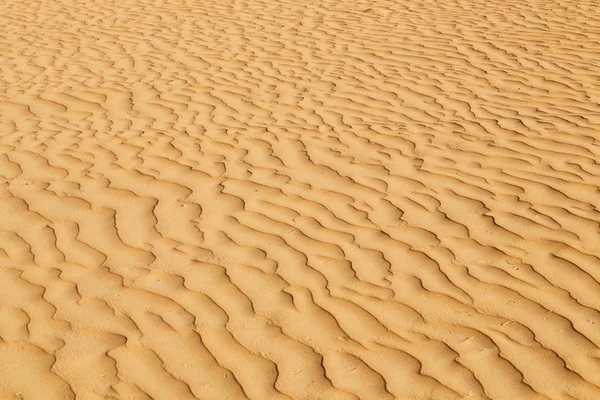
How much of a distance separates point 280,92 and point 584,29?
178 inches

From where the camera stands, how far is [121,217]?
5.05 meters

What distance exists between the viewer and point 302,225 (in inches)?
194

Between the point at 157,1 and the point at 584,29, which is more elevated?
the point at 584,29

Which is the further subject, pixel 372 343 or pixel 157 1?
pixel 157 1

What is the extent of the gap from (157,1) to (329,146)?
718 centimetres

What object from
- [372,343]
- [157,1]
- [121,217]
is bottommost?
[157,1]

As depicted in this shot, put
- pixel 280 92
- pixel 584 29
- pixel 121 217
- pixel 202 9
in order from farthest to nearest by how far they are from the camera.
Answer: pixel 202 9, pixel 584 29, pixel 280 92, pixel 121 217

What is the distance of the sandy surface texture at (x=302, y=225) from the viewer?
3.60 meters

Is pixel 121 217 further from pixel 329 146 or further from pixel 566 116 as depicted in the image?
pixel 566 116

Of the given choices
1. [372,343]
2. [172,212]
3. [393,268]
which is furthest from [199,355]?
[172,212]

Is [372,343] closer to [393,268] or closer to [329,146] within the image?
[393,268]

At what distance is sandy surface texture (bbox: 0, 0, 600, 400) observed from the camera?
360 centimetres

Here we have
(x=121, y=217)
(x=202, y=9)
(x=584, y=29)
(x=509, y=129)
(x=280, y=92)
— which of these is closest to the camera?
(x=121, y=217)

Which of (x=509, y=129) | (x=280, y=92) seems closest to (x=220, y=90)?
(x=280, y=92)
